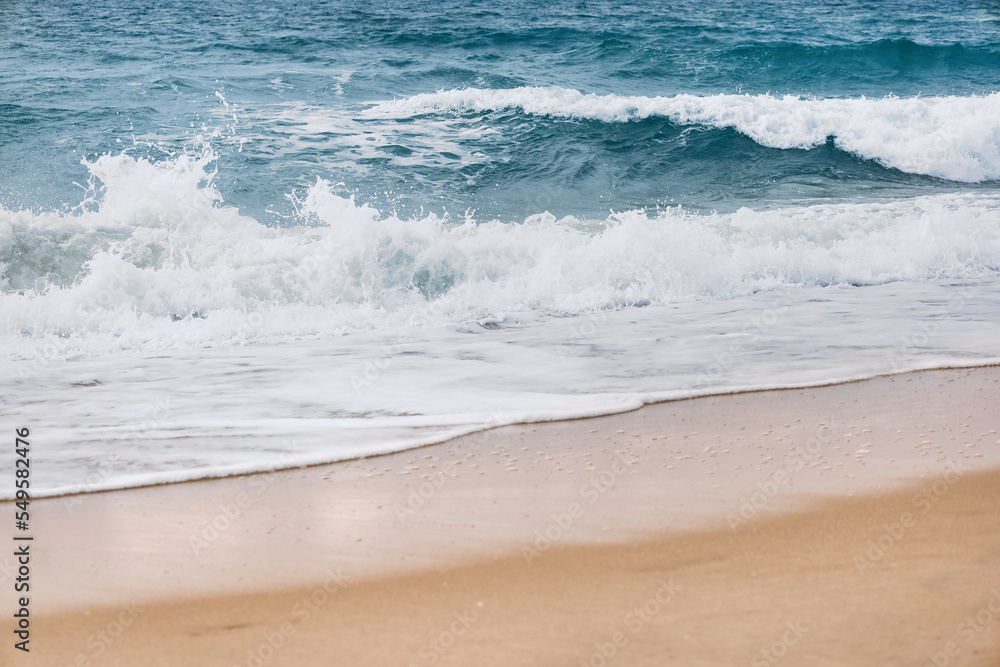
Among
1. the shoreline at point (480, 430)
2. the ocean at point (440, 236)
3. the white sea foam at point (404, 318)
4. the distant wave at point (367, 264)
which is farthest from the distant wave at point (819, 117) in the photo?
the shoreline at point (480, 430)

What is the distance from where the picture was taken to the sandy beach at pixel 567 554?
2369 mm

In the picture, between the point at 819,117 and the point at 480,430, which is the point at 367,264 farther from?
the point at 819,117

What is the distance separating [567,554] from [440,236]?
493cm

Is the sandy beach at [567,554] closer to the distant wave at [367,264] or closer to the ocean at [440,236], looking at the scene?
the ocean at [440,236]

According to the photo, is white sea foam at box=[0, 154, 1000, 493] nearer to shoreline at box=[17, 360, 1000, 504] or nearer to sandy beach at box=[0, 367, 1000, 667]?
shoreline at box=[17, 360, 1000, 504]

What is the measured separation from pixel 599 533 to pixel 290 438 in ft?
5.68

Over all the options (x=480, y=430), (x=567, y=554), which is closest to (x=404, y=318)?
(x=480, y=430)

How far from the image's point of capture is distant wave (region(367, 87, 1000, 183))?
12727 millimetres

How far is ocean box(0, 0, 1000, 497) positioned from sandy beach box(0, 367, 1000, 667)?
37 centimetres

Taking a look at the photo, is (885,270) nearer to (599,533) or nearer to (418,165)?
(599,533)

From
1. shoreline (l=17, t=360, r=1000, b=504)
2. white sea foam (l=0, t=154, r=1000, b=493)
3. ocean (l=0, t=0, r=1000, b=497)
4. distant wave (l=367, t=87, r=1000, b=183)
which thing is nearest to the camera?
shoreline (l=17, t=360, r=1000, b=504)

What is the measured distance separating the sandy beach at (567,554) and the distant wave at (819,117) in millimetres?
10517


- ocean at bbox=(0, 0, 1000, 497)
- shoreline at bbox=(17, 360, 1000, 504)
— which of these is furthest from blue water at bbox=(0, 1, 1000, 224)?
shoreline at bbox=(17, 360, 1000, 504)

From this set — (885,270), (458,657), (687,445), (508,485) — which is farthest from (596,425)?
(885,270)
